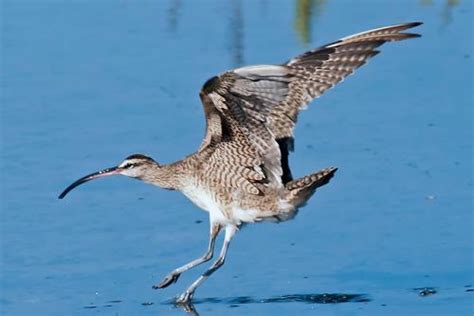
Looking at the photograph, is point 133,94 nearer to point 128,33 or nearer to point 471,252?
point 128,33

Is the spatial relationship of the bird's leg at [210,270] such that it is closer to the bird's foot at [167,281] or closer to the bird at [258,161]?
the bird at [258,161]

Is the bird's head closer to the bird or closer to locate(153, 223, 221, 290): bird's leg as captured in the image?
the bird

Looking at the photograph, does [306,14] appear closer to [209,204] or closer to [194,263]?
[209,204]

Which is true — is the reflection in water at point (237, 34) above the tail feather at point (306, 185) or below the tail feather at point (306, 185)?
above

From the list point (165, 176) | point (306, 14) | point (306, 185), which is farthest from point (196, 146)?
point (306, 14)

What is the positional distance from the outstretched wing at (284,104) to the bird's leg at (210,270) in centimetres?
42

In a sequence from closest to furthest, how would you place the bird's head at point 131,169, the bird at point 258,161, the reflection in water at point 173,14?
the bird at point 258,161 < the bird's head at point 131,169 < the reflection in water at point 173,14

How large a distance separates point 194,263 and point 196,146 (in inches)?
70.6

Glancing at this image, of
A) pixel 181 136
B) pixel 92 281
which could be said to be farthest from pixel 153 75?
pixel 92 281

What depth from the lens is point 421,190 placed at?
1130 cm

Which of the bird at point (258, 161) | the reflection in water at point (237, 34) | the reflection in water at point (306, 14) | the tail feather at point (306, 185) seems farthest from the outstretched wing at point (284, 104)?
the reflection in water at point (306, 14)

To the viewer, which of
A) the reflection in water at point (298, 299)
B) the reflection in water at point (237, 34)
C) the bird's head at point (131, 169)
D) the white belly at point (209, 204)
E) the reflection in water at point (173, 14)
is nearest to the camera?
the reflection in water at point (298, 299)

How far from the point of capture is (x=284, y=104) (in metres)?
10.5

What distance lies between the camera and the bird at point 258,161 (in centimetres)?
1032
